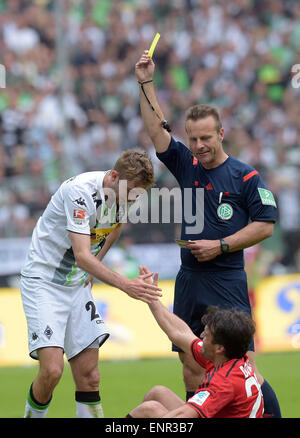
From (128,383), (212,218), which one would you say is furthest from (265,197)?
(128,383)

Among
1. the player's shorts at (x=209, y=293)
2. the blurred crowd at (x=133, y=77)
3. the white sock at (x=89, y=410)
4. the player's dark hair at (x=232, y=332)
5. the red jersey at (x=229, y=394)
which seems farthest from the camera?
the blurred crowd at (x=133, y=77)

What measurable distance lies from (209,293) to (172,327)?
599mm

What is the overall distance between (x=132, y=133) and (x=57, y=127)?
1624 mm

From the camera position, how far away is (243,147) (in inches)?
553

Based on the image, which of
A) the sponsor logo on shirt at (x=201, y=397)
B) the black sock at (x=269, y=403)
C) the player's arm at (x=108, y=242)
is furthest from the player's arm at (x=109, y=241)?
the sponsor logo on shirt at (x=201, y=397)

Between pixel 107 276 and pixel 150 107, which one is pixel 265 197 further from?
pixel 107 276

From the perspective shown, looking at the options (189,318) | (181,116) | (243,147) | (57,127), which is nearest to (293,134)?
(243,147)

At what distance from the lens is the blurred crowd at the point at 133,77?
1314cm

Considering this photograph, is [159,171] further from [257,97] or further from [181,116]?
[257,97]

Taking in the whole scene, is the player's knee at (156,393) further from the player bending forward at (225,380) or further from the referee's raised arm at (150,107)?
the referee's raised arm at (150,107)

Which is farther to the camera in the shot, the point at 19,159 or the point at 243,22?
the point at 243,22

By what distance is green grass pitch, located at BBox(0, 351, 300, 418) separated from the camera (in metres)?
7.27

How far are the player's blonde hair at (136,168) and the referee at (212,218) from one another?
370 mm

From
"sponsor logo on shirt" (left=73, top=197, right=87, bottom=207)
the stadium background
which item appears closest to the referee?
"sponsor logo on shirt" (left=73, top=197, right=87, bottom=207)
